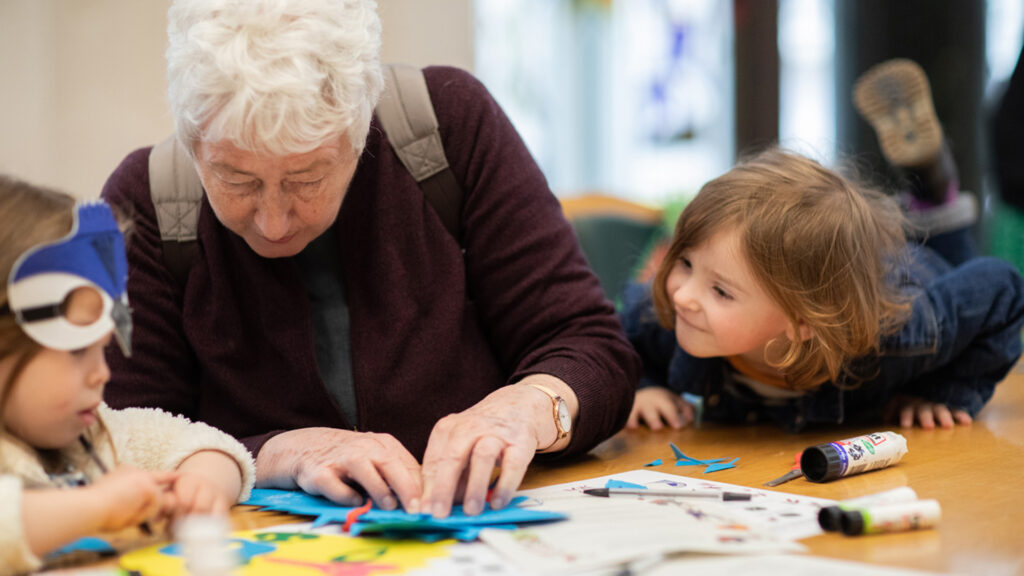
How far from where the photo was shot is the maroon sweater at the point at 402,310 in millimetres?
1344

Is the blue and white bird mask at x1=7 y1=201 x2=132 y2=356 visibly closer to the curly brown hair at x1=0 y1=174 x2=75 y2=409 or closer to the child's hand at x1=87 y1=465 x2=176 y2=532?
the curly brown hair at x1=0 y1=174 x2=75 y2=409

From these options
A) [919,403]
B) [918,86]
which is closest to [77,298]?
[919,403]

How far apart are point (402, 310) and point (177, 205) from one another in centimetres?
35

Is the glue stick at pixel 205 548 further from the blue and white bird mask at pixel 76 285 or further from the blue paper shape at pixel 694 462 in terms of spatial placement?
the blue paper shape at pixel 694 462

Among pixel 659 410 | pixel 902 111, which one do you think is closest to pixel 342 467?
pixel 659 410

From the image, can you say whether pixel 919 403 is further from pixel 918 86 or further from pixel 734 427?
pixel 918 86

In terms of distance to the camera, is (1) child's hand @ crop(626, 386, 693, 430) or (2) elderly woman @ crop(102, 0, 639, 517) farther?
(1) child's hand @ crop(626, 386, 693, 430)

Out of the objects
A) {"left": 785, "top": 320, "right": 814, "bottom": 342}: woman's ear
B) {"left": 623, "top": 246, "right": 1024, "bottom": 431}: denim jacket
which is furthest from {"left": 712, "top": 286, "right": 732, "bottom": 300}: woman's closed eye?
{"left": 623, "top": 246, "right": 1024, "bottom": 431}: denim jacket

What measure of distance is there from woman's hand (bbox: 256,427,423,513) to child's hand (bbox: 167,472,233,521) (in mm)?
146

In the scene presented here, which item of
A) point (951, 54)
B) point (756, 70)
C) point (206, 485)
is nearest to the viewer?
point (206, 485)

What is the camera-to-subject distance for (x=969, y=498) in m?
1.16

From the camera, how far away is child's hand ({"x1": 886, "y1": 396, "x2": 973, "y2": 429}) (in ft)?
5.88

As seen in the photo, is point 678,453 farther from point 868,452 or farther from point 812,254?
point 812,254

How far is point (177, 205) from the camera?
1360mm
